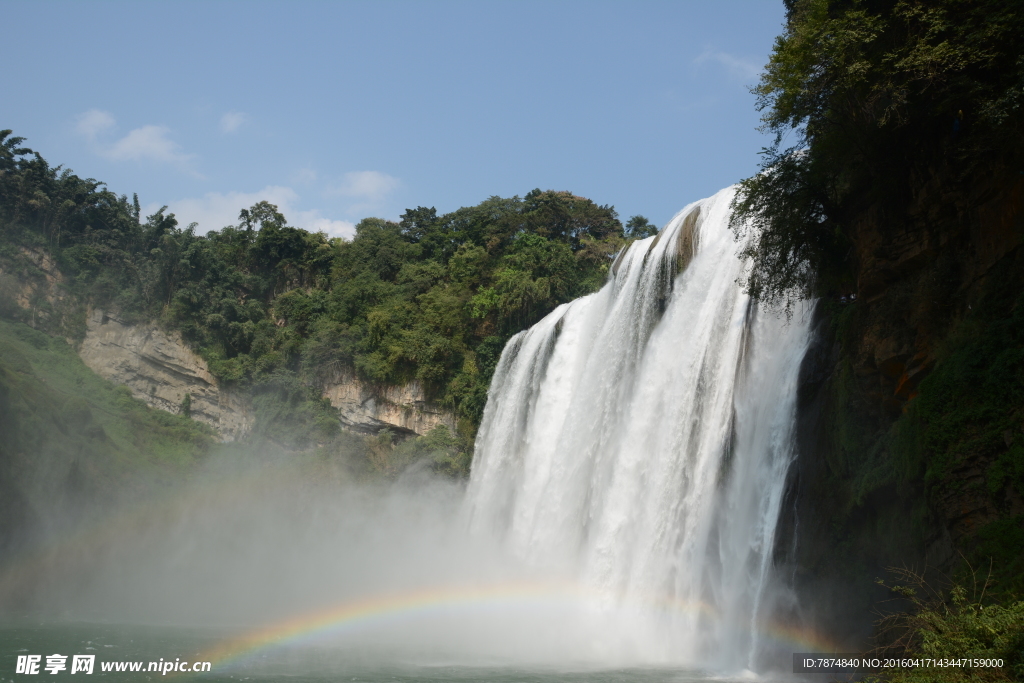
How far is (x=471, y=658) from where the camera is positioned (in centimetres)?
1798

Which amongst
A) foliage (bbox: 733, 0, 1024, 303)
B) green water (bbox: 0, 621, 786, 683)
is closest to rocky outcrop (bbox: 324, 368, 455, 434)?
green water (bbox: 0, 621, 786, 683)

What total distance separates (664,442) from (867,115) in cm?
911

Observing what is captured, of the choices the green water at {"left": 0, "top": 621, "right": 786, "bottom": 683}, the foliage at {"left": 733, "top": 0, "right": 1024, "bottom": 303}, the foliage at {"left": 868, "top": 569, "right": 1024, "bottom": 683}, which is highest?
the foliage at {"left": 733, "top": 0, "right": 1024, "bottom": 303}

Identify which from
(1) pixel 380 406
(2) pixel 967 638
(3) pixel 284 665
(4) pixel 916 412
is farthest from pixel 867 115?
(1) pixel 380 406

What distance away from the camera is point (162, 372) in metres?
40.1

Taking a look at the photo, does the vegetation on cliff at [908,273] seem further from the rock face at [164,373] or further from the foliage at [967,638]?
the rock face at [164,373]

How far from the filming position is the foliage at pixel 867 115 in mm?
10852

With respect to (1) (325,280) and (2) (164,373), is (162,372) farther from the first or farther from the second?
(1) (325,280)

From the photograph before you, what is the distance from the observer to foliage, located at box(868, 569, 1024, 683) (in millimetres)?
7926

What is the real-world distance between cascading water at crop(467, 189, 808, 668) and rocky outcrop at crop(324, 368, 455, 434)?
6.05m

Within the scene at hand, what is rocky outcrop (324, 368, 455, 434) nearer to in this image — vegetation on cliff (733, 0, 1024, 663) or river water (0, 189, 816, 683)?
river water (0, 189, 816, 683)

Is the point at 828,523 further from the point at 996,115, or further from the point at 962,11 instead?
the point at 962,11

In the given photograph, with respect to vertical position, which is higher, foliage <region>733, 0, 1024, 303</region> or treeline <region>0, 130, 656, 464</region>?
treeline <region>0, 130, 656, 464</region>

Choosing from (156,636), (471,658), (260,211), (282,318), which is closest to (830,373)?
(471,658)
